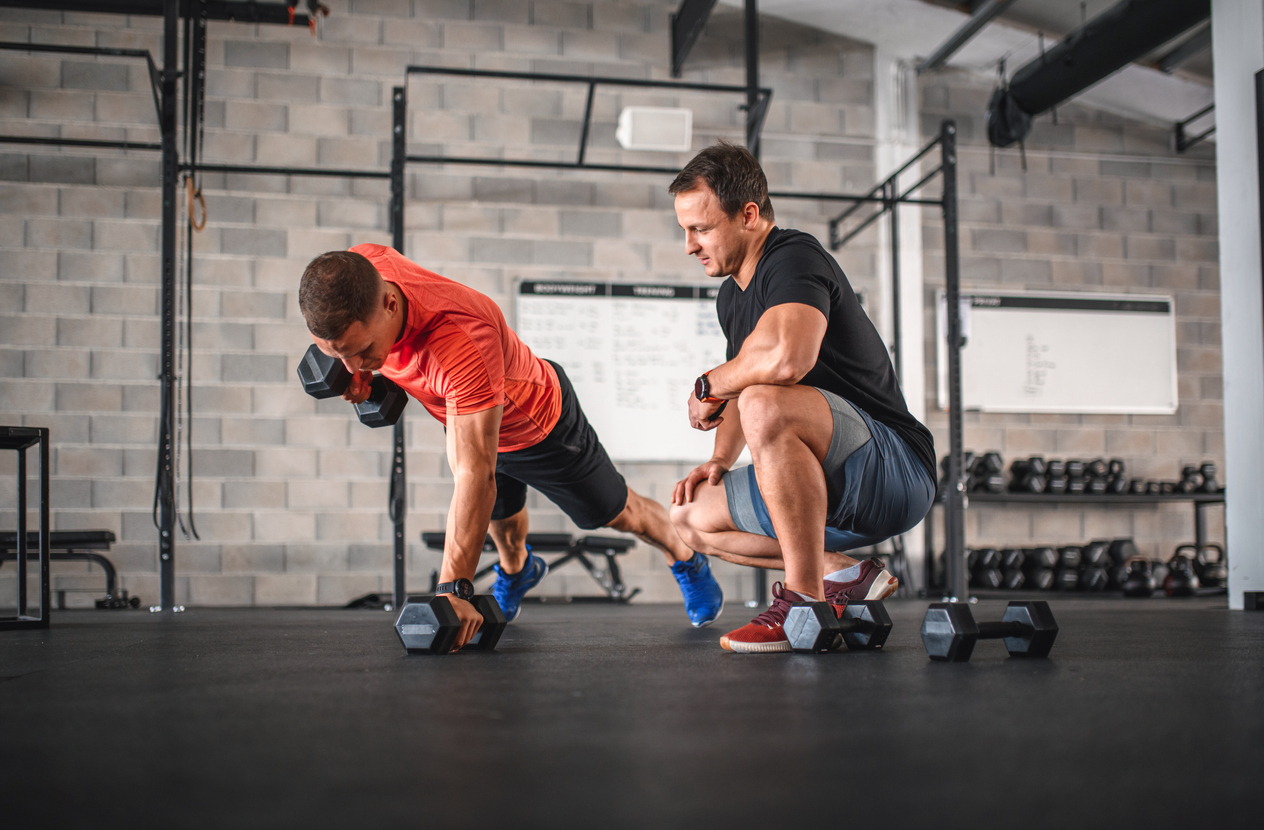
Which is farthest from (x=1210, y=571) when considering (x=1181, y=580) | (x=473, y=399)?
(x=473, y=399)

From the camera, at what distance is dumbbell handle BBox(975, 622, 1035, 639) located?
1450mm

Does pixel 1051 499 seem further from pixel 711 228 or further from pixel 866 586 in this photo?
pixel 711 228

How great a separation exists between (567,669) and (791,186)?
15.5 ft

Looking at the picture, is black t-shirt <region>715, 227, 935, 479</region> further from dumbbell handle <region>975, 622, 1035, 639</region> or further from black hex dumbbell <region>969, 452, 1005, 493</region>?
black hex dumbbell <region>969, 452, 1005, 493</region>

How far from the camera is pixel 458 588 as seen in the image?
164 cm

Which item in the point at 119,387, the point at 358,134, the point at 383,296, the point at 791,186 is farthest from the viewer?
the point at 791,186

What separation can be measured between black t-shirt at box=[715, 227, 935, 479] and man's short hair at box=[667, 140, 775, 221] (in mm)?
102

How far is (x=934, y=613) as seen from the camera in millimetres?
1451

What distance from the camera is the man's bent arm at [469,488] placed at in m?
1.68

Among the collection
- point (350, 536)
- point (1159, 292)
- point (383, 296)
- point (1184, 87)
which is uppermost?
point (1184, 87)

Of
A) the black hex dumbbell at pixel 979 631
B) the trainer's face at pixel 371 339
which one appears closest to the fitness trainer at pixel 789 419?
the black hex dumbbell at pixel 979 631

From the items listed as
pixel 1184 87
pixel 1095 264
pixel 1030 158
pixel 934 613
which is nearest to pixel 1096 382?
pixel 1095 264

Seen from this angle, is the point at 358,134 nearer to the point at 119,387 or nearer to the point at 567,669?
the point at 119,387

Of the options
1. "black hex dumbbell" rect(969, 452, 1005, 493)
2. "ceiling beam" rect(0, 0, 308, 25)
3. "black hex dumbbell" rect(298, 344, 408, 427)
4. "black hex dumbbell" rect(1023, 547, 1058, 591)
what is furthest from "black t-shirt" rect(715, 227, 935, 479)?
"black hex dumbbell" rect(1023, 547, 1058, 591)
